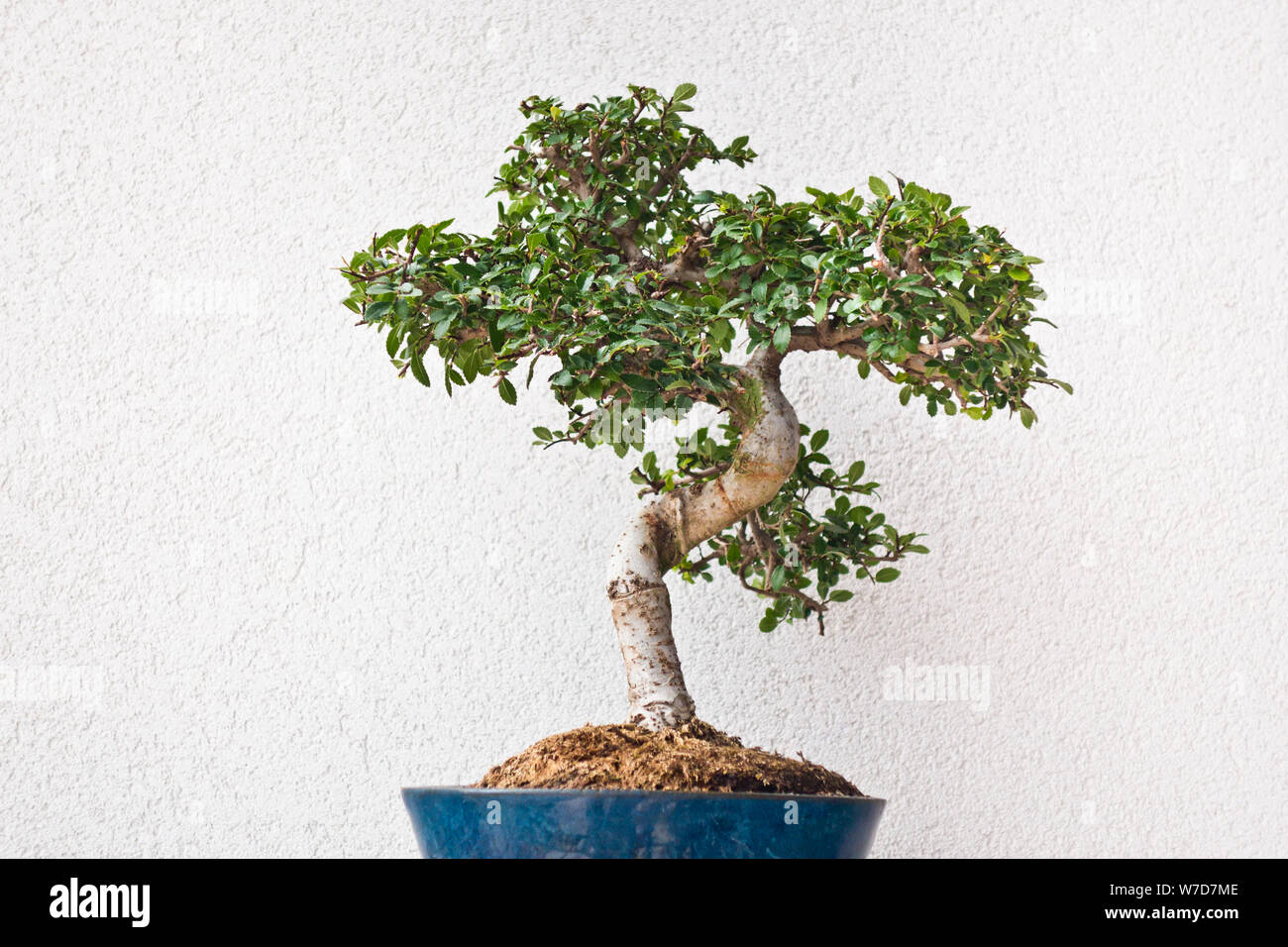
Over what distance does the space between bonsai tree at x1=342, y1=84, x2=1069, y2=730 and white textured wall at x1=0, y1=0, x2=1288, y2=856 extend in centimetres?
38

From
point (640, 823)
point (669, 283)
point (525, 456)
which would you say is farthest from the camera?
point (525, 456)

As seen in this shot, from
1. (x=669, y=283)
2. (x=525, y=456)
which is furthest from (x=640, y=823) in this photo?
(x=525, y=456)

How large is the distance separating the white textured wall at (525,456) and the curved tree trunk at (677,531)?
1.34ft

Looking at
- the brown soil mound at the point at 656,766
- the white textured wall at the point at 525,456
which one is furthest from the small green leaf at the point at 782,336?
the white textured wall at the point at 525,456

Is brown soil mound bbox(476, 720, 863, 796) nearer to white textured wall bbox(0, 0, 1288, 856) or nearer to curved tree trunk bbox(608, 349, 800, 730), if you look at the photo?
curved tree trunk bbox(608, 349, 800, 730)

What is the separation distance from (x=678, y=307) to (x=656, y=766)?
0.42m

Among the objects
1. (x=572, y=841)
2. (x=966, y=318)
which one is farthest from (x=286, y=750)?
(x=966, y=318)

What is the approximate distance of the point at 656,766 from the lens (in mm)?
1055

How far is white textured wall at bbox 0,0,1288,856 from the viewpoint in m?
1.60

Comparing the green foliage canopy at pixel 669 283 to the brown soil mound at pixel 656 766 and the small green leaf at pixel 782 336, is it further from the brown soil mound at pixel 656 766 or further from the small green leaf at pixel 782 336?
the brown soil mound at pixel 656 766

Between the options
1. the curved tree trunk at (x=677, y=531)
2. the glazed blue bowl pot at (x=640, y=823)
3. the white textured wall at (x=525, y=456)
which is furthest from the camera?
the white textured wall at (x=525, y=456)

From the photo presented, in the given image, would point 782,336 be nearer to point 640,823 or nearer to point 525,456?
point 640,823

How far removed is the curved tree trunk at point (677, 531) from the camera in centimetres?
119
